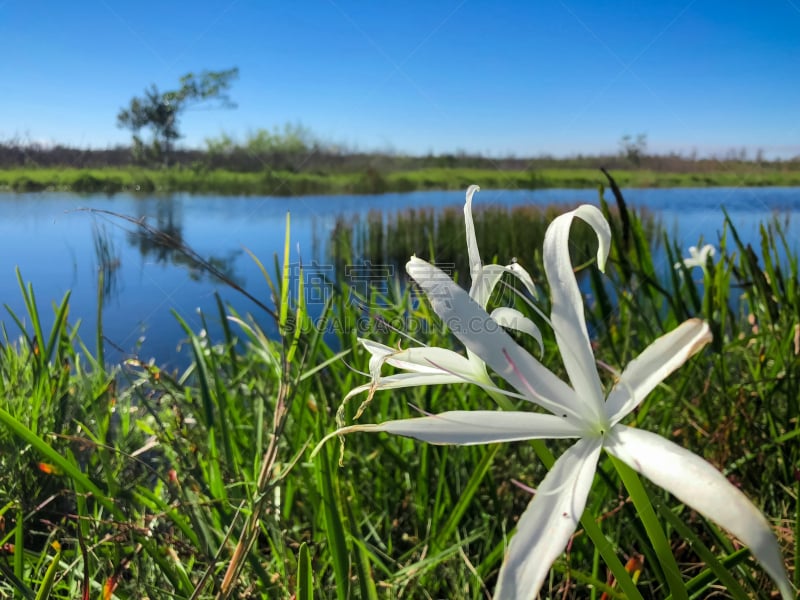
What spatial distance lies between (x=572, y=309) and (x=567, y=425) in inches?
2.9

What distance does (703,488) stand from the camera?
0.27m

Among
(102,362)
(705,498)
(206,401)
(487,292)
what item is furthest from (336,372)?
(705,498)

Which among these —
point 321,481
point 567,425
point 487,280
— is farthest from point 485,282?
point 321,481

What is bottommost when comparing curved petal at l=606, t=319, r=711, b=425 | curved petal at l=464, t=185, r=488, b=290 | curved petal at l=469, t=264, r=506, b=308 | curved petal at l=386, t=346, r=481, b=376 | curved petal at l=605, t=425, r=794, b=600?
curved petal at l=605, t=425, r=794, b=600

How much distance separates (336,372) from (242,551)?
1.85ft

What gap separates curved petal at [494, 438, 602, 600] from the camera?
0.96ft

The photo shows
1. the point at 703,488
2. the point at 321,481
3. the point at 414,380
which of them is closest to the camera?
the point at 703,488

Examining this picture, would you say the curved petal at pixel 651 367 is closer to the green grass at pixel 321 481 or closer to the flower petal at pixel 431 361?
the flower petal at pixel 431 361

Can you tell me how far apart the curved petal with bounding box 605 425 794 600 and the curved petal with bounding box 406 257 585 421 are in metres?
0.04

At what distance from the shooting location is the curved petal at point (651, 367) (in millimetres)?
332

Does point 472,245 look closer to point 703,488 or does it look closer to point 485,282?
point 485,282

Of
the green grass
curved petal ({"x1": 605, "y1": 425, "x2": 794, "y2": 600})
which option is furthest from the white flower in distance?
the green grass

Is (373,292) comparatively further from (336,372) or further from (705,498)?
(705,498)

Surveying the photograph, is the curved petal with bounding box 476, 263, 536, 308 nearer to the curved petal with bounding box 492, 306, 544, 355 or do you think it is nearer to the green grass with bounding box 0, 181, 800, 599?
the curved petal with bounding box 492, 306, 544, 355
